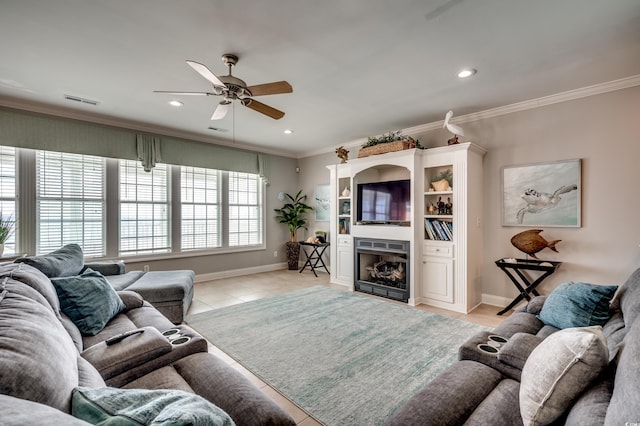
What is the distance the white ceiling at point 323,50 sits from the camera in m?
2.07

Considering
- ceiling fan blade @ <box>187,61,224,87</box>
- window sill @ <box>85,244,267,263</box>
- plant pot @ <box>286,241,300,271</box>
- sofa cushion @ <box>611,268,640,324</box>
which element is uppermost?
ceiling fan blade @ <box>187,61,224,87</box>

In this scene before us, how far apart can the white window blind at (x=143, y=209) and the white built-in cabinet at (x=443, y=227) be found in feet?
11.3

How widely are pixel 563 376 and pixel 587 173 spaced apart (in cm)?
335

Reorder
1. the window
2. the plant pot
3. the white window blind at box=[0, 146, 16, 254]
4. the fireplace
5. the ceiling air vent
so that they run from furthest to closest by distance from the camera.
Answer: the plant pot
the fireplace
the window
the white window blind at box=[0, 146, 16, 254]
the ceiling air vent

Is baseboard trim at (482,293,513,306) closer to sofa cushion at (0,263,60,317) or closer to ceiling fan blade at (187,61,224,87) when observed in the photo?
ceiling fan blade at (187,61,224,87)

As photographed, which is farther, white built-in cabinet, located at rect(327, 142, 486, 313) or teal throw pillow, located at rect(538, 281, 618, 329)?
white built-in cabinet, located at rect(327, 142, 486, 313)

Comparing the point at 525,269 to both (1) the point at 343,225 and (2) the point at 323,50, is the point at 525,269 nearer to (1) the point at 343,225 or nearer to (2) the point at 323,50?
(1) the point at 343,225

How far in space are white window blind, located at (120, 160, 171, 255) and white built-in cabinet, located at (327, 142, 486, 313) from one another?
344 cm

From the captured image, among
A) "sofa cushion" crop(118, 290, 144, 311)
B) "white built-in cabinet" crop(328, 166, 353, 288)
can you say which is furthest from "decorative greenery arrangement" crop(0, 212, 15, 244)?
"white built-in cabinet" crop(328, 166, 353, 288)

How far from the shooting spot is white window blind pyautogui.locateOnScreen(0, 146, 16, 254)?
3781mm

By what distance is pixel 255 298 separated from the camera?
4410mm

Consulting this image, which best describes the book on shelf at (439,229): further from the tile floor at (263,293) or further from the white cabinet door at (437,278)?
the tile floor at (263,293)

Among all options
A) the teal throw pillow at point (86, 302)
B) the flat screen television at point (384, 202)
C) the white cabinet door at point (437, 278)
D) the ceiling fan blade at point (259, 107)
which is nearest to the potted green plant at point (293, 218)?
the flat screen television at point (384, 202)

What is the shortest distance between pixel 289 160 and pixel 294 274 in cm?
265
